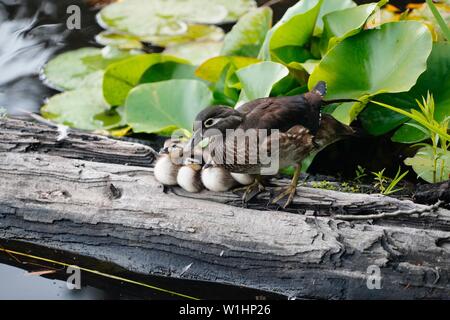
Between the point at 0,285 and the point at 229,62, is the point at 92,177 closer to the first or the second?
the point at 0,285

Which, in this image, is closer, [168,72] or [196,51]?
[168,72]

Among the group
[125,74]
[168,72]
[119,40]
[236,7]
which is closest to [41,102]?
[125,74]

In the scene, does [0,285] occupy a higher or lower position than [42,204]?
lower

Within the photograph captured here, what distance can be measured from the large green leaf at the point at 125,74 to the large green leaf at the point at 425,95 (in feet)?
5.48

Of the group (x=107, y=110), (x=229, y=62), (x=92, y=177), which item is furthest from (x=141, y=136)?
(x=92, y=177)

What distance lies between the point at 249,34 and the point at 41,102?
1876 mm

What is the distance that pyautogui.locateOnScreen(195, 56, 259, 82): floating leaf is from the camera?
15.8 feet

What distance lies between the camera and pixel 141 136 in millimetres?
5164

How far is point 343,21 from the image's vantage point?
4.41 m

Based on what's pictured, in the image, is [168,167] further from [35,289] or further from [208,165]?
[35,289]

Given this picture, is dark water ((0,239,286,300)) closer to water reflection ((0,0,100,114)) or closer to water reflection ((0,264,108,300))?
water reflection ((0,264,108,300))

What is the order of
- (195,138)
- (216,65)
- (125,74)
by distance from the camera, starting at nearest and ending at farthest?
(195,138), (216,65), (125,74)

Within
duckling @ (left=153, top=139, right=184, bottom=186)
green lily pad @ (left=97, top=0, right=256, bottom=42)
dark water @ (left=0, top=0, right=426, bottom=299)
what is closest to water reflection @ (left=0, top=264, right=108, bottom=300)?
dark water @ (left=0, top=0, right=426, bottom=299)

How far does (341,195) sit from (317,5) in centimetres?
143
